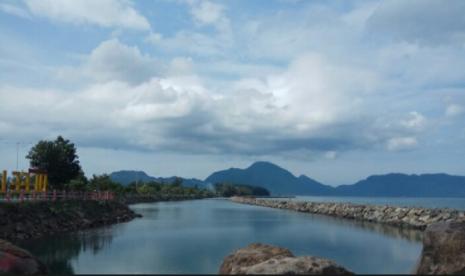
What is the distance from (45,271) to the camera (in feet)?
58.0

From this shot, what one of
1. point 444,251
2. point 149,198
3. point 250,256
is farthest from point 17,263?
point 149,198

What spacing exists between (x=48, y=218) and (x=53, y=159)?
20585mm

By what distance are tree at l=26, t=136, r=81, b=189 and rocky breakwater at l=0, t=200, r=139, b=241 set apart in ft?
23.7

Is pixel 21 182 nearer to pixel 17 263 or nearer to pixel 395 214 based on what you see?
pixel 17 263

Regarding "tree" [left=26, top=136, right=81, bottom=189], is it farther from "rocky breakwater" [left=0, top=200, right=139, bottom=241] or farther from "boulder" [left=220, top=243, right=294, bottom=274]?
"boulder" [left=220, top=243, right=294, bottom=274]

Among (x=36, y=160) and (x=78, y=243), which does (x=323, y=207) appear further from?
(x=78, y=243)

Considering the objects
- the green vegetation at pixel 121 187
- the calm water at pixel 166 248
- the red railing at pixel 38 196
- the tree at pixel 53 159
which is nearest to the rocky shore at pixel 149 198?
the green vegetation at pixel 121 187

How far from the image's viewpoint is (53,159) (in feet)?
198

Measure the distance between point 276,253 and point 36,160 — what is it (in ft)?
172

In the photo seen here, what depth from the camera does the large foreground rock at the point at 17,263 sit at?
16.7 m

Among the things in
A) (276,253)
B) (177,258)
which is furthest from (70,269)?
(276,253)

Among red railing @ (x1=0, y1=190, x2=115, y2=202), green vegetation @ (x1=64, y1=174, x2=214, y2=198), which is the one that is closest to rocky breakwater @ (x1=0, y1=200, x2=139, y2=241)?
red railing @ (x1=0, y1=190, x2=115, y2=202)

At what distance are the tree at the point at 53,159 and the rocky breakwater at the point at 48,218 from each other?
721 centimetres

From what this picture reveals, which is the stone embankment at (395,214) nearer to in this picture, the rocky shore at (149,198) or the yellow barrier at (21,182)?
the yellow barrier at (21,182)
